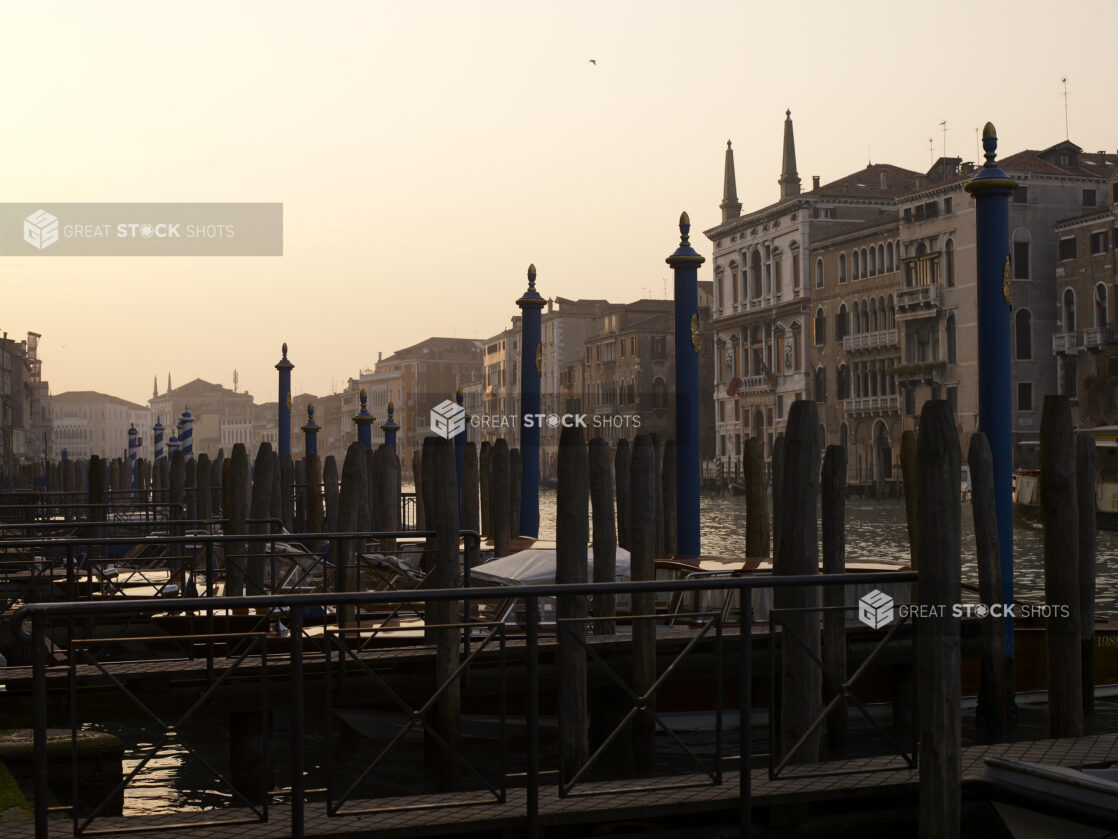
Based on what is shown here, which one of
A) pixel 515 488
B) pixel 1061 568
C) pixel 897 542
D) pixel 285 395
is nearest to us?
pixel 1061 568

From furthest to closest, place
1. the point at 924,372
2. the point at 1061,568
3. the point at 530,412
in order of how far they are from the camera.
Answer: the point at 924,372
the point at 530,412
the point at 1061,568

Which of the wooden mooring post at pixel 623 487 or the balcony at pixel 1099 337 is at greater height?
the balcony at pixel 1099 337

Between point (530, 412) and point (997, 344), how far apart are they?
261 inches

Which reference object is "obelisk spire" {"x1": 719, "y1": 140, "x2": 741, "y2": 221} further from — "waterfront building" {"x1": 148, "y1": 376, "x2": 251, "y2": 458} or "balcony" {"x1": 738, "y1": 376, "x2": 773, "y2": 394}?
"waterfront building" {"x1": 148, "y1": 376, "x2": 251, "y2": 458}

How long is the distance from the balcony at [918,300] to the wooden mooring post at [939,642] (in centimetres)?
3946

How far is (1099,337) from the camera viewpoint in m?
38.0

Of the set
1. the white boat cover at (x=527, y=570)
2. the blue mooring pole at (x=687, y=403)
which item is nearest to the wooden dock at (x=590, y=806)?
the white boat cover at (x=527, y=570)

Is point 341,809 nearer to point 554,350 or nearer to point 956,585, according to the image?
point 956,585

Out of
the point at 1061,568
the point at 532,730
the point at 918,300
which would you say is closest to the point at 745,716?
the point at 532,730

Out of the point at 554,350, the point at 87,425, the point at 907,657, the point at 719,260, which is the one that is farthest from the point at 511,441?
the point at 87,425

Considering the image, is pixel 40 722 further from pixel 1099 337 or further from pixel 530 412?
pixel 1099 337

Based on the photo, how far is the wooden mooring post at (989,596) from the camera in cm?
795

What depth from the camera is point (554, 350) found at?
7556cm

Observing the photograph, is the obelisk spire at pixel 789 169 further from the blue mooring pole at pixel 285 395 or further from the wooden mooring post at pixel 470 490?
the wooden mooring post at pixel 470 490
